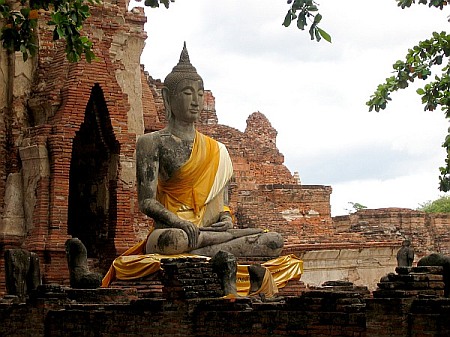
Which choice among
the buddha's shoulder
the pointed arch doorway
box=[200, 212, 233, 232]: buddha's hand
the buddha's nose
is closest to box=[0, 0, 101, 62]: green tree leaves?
the buddha's shoulder

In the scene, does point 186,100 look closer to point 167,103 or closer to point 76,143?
point 167,103

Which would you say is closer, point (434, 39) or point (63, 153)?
point (434, 39)

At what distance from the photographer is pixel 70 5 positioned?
991 cm

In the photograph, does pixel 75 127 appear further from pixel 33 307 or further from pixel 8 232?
pixel 33 307

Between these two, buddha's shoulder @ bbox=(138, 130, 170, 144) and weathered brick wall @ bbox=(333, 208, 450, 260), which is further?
weathered brick wall @ bbox=(333, 208, 450, 260)

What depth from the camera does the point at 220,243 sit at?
35.9 feet

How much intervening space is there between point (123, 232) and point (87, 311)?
5.61 meters

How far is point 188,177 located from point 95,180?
3832 millimetres

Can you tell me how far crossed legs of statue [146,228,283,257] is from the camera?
1056 cm

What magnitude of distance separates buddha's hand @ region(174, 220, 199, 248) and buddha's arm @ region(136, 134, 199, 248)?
16cm

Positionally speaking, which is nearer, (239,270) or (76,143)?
(239,270)

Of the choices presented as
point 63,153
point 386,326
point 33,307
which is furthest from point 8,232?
point 386,326

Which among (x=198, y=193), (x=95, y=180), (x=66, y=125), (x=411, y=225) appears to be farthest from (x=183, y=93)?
(x=411, y=225)

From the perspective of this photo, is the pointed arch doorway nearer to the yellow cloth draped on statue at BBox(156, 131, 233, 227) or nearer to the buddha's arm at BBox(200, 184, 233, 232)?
the yellow cloth draped on statue at BBox(156, 131, 233, 227)
